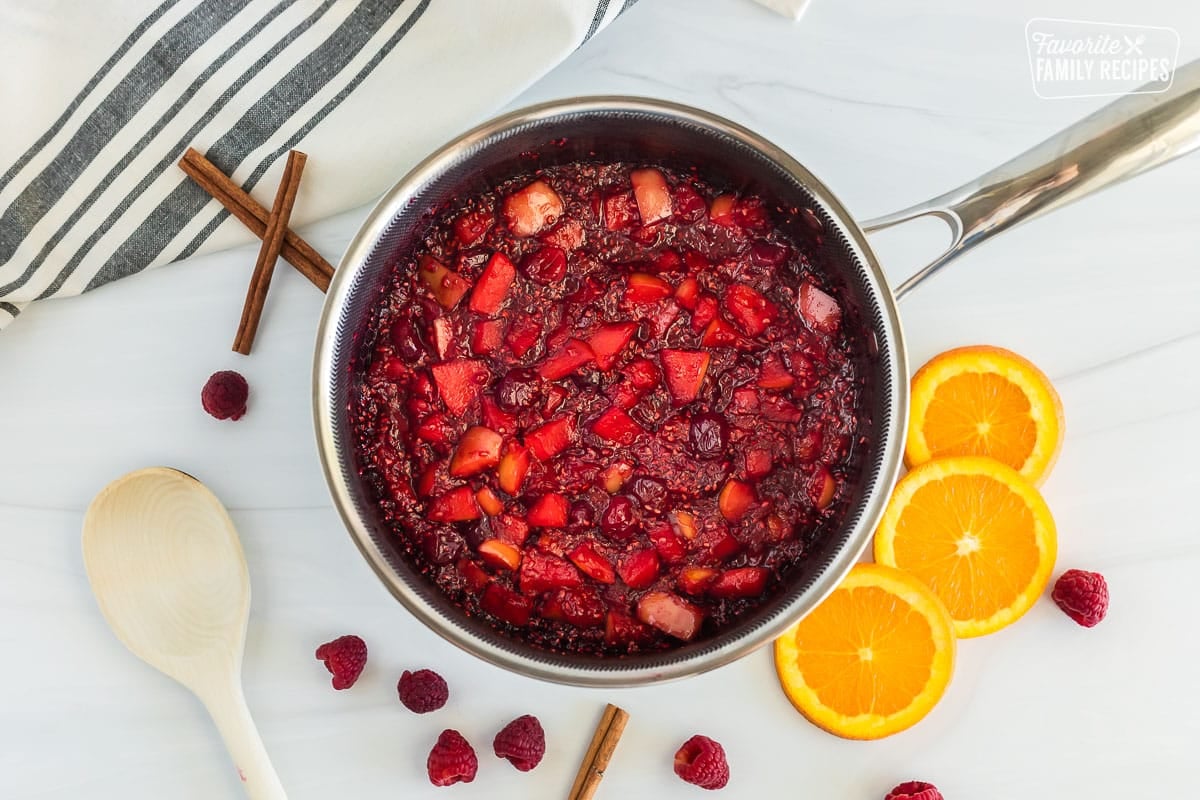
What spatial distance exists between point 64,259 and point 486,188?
0.97 metres

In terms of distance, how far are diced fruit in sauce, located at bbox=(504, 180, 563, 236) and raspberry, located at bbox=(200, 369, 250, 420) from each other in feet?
2.29

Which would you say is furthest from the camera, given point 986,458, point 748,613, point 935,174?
point 935,174

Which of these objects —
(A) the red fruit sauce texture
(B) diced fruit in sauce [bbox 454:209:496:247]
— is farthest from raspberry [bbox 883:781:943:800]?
(B) diced fruit in sauce [bbox 454:209:496:247]

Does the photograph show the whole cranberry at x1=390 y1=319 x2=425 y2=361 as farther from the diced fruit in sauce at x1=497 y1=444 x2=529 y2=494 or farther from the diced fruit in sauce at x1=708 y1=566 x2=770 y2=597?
the diced fruit in sauce at x1=708 y1=566 x2=770 y2=597

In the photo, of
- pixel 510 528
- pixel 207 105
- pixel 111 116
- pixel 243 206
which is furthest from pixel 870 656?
pixel 111 116

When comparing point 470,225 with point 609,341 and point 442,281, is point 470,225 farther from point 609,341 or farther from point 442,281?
point 609,341

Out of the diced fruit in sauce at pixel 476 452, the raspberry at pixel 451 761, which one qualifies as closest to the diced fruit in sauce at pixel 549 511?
the diced fruit in sauce at pixel 476 452

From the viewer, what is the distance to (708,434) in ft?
5.72

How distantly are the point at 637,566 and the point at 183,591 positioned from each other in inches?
39.8

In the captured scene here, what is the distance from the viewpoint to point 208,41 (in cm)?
187

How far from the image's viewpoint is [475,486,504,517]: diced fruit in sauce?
5.72 feet

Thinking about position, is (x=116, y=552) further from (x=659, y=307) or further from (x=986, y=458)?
(x=986, y=458)

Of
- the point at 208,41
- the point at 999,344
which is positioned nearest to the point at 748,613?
the point at 999,344

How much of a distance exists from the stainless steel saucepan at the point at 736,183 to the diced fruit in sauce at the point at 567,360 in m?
0.36
